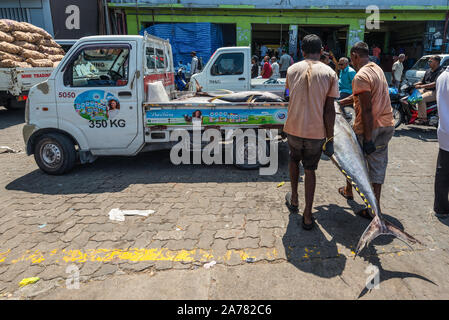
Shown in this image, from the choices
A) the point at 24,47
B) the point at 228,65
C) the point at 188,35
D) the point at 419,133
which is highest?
the point at 188,35

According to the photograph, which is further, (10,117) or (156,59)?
(10,117)

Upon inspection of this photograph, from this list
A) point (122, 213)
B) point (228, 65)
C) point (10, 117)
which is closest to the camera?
point (122, 213)

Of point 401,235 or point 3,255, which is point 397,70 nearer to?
point 401,235

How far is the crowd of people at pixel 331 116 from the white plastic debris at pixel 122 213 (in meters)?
1.80

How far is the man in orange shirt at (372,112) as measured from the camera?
3.43 meters

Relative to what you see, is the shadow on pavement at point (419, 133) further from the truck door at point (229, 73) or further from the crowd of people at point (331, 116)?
the crowd of people at point (331, 116)

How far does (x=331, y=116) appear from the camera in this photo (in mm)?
3369

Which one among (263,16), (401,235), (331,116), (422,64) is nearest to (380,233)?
(401,235)

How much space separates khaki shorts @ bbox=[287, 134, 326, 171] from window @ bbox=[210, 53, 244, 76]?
215 inches

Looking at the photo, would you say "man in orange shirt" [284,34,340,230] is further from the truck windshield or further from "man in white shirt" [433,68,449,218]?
the truck windshield

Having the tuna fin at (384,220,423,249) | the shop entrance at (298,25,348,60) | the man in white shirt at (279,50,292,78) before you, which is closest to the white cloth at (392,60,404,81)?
the man in white shirt at (279,50,292,78)

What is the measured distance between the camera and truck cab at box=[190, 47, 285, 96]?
855cm

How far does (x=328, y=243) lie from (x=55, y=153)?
14.3 ft
